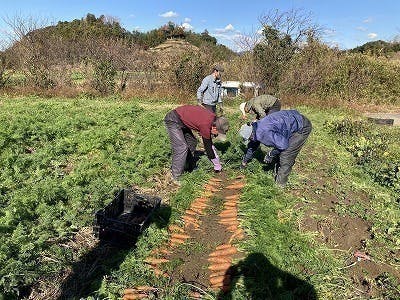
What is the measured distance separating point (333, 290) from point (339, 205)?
1.99 meters

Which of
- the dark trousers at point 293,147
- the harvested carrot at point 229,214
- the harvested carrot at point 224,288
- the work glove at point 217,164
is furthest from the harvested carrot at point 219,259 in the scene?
the work glove at point 217,164

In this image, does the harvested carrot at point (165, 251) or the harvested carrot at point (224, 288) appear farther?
the harvested carrot at point (165, 251)

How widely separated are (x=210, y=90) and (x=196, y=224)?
463 centimetres

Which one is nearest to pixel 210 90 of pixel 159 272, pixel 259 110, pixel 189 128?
pixel 259 110

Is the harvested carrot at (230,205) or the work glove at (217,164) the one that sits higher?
the work glove at (217,164)

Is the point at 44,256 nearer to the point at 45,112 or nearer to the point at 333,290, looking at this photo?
the point at 333,290

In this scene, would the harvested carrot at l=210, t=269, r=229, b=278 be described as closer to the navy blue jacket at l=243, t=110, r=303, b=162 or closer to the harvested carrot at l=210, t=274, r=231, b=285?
the harvested carrot at l=210, t=274, r=231, b=285

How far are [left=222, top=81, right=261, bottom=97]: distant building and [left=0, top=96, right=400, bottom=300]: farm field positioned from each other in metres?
7.91

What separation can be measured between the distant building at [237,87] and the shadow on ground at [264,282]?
12085 millimetres

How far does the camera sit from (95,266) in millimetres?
3535

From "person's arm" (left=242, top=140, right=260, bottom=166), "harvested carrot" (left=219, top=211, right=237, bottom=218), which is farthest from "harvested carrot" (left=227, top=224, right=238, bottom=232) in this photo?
"person's arm" (left=242, top=140, right=260, bottom=166)

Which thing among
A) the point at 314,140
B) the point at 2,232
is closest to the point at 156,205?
the point at 2,232

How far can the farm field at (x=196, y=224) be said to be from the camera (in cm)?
333

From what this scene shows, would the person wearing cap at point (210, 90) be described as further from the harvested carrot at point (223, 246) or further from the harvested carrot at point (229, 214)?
the harvested carrot at point (223, 246)
